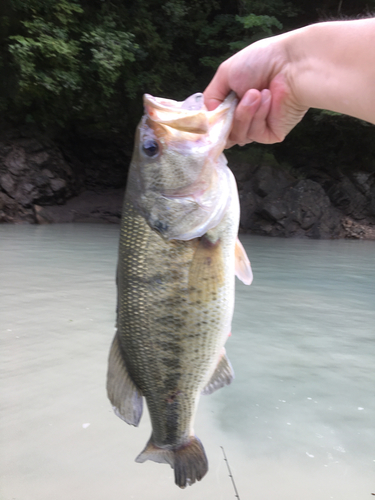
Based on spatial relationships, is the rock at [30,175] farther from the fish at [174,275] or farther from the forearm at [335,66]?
the forearm at [335,66]

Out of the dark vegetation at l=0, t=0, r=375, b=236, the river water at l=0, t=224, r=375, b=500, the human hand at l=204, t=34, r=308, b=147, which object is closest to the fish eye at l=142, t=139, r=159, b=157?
the human hand at l=204, t=34, r=308, b=147

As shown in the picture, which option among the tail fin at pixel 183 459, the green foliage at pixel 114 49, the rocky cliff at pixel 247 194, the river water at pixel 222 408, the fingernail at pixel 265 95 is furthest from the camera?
the rocky cliff at pixel 247 194

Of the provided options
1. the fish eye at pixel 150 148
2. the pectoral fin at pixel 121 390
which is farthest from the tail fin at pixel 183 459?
the fish eye at pixel 150 148

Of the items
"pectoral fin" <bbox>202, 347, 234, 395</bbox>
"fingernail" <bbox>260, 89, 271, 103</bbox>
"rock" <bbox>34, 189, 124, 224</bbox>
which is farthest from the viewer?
"rock" <bbox>34, 189, 124, 224</bbox>

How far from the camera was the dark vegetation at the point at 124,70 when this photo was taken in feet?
44.5

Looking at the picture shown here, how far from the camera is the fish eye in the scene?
1.52m

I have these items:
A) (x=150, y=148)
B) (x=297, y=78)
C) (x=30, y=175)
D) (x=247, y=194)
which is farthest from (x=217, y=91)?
(x=30, y=175)

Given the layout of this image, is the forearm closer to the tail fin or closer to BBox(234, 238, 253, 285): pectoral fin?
BBox(234, 238, 253, 285): pectoral fin

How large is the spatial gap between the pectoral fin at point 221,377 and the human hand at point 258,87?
0.98 meters

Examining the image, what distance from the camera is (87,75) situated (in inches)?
589

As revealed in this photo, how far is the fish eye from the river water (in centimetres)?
145

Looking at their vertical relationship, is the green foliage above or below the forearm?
above

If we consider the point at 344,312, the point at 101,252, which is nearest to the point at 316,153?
the point at 101,252

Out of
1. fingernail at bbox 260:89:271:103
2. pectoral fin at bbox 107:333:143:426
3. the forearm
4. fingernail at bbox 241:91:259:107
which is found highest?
the forearm
